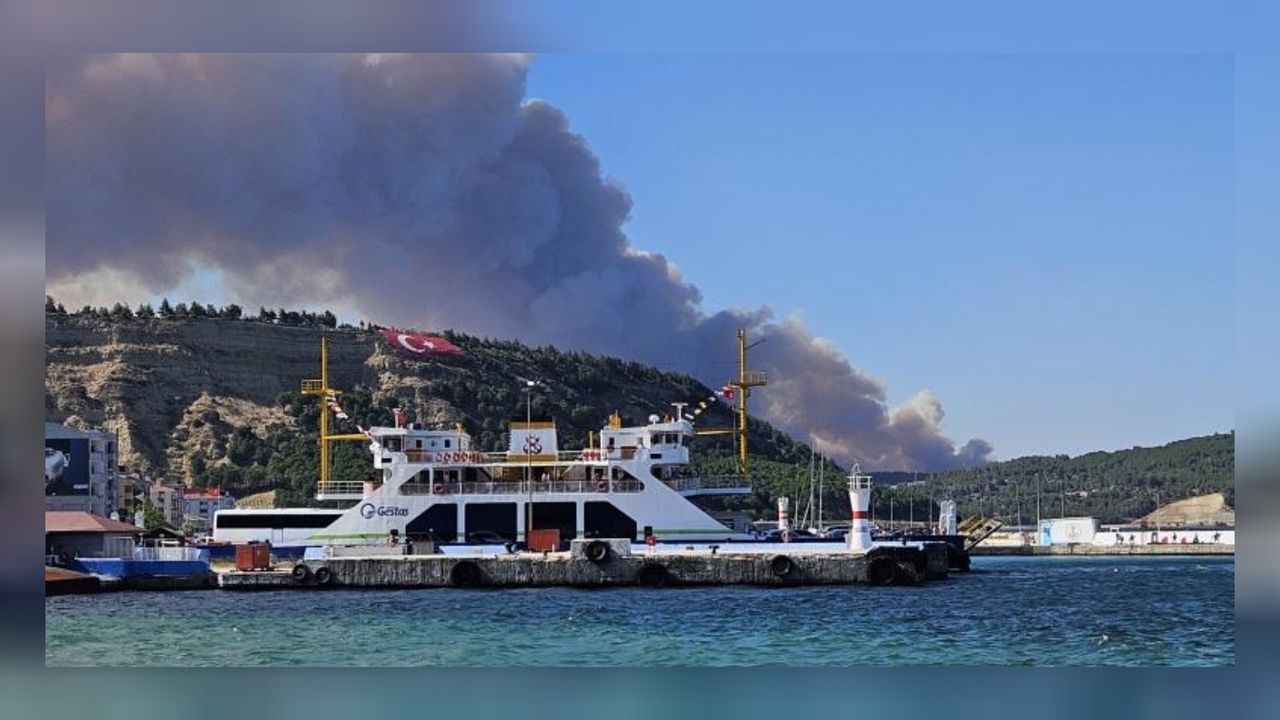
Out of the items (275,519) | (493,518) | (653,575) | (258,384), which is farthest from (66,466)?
(258,384)

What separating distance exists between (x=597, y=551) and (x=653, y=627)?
8.47 meters

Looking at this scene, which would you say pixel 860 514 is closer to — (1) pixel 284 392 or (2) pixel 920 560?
(2) pixel 920 560

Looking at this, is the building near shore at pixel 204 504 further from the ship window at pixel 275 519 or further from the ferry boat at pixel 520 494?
the ferry boat at pixel 520 494

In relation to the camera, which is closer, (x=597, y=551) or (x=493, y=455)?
(x=597, y=551)

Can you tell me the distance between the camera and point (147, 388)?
68188mm

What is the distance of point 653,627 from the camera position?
1027 inches

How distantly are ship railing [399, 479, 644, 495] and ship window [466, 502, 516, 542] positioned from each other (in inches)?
10.3

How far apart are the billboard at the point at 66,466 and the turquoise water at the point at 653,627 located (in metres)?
12.2

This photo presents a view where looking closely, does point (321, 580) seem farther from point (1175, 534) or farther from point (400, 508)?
point (1175, 534)

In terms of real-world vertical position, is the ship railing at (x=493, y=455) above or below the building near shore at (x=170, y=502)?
above

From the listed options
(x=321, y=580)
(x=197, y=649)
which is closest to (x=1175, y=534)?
(x=321, y=580)

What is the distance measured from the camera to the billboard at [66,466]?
45.4 m

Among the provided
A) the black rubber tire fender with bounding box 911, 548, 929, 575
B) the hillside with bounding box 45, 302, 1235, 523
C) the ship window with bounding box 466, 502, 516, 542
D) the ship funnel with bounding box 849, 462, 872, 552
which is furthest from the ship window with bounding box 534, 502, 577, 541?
the hillside with bounding box 45, 302, 1235, 523

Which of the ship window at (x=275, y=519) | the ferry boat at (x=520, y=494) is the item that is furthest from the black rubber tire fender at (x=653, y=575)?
the ship window at (x=275, y=519)
